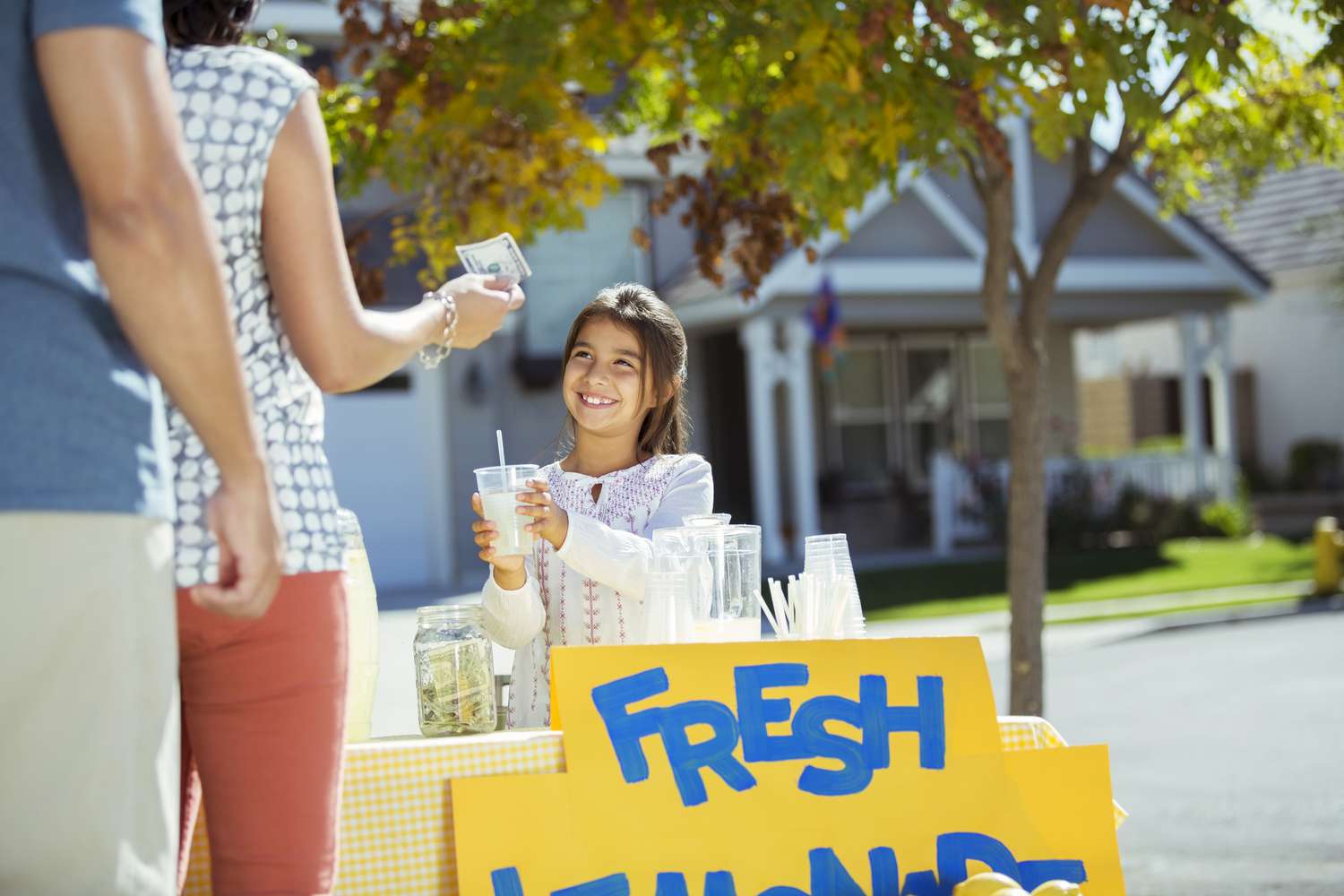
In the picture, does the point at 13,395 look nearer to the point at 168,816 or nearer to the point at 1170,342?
the point at 168,816

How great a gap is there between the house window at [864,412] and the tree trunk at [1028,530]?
13.5 m

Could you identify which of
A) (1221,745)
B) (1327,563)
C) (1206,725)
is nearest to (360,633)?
(1221,745)

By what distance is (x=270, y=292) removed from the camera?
1651 mm

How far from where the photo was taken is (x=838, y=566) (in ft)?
8.77

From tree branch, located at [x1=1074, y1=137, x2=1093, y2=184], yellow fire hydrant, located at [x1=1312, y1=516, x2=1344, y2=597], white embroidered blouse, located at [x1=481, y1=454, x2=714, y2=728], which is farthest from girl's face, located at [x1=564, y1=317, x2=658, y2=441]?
yellow fire hydrant, located at [x1=1312, y1=516, x2=1344, y2=597]

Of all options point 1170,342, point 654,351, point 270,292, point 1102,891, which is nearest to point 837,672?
point 1102,891

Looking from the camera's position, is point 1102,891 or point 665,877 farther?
point 1102,891

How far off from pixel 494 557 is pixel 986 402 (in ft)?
57.0

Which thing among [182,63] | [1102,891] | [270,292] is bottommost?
[1102,891]

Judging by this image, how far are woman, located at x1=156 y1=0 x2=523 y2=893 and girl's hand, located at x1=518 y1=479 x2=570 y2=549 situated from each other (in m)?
0.95

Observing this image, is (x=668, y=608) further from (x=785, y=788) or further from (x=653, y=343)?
(x=653, y=343)

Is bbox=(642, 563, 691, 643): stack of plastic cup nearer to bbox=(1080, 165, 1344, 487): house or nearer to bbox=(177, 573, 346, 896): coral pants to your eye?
bbox=(177, 573, 346, 896): coral pants

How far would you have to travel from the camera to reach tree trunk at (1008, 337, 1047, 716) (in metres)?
4.76

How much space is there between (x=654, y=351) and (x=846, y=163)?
1.16 metres
